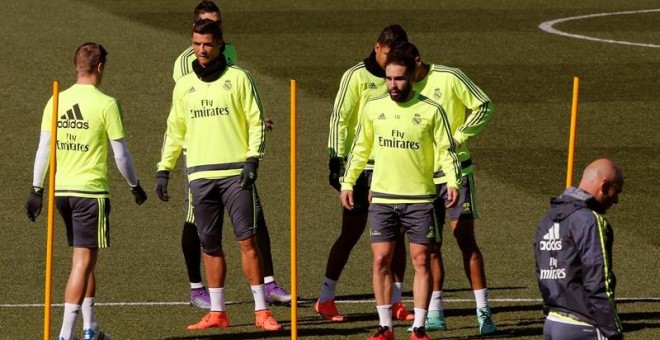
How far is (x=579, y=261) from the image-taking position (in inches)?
395

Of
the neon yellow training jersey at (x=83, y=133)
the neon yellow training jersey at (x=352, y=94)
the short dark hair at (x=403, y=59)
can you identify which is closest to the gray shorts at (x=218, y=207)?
the neon yellow training jersey at (x=83, y=133)

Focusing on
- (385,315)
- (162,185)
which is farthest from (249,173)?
(385,315)

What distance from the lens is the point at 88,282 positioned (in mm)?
13234

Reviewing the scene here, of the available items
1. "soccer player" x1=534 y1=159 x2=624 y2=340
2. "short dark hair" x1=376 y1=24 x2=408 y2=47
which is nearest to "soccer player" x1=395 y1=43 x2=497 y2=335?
"short dark hair" x1=376 y1=24 x2=408 y2=47

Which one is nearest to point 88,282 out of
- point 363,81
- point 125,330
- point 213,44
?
point 125,330

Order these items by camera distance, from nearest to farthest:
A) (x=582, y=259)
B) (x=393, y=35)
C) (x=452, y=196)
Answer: (x=582, y=259)
(x=452, y=196)
(x=393, y=35)

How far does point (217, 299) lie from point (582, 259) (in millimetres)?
4679

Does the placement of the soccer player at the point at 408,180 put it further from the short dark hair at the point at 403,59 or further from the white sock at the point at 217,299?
the white sock at the point at 217,299

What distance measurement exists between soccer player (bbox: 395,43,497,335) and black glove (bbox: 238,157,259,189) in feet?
4.92

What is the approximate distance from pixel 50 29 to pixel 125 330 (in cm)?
1953

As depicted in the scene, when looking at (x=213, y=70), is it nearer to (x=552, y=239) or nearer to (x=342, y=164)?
(x=342, y=164)

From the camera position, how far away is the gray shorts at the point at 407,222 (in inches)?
523

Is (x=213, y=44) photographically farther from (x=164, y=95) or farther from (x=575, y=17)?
(x=575, y=17)

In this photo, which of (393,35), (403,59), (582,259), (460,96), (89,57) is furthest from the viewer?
(460,96)
